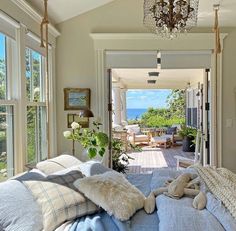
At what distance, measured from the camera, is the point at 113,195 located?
2.09 m

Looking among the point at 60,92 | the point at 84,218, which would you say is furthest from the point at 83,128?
the point at 84,218

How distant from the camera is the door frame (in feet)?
15.3

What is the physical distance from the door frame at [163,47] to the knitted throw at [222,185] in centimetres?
206

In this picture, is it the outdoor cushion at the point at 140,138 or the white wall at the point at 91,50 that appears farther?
the outdoor cushion at the point at 140,138

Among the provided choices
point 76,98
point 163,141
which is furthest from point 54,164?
point 163,141

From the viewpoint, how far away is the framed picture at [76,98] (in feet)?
15.6

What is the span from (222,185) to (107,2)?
3.33 m

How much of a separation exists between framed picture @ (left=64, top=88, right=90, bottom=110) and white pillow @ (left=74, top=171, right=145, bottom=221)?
8.33 feet

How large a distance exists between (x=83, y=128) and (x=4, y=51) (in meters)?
1.95

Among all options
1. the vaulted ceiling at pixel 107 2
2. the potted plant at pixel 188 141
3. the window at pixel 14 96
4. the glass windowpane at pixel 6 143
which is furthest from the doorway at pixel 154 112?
the glass windowpane at pixel 6 143

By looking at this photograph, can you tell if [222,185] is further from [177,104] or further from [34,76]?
[177,104]

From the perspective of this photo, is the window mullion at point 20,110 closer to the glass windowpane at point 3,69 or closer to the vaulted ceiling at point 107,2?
the glass windowpane at point 3,69

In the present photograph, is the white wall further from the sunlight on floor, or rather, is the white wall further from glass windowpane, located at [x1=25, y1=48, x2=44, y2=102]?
the sunlight on floor

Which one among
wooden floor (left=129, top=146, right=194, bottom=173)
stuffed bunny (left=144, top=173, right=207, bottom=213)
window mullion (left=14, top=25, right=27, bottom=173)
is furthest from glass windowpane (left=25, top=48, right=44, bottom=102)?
wooden floor (left=129, top=146, right=194, bottom=173)
